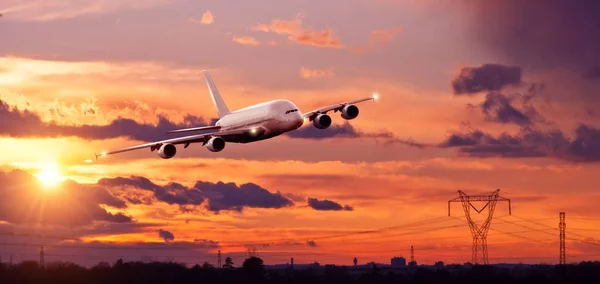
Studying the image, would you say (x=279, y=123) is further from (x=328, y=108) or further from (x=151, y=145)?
(x=151, y=145)

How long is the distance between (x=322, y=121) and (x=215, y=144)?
1833 cm

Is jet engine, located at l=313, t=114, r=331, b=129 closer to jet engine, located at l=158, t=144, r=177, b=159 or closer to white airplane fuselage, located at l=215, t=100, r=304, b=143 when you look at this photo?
white airplane fuselage, located at l=215, t=100, r=304, b=143

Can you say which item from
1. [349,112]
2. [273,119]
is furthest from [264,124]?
[349,112]

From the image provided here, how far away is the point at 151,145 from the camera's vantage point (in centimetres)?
18138

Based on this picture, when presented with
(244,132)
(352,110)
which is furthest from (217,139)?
(352,110)

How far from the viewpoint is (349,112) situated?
17738cm

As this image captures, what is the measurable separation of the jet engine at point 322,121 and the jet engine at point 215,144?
52.3ft

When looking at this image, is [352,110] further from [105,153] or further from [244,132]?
[105,153]

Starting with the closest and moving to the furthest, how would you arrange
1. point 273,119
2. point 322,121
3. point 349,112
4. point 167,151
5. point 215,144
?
point 215,144 → point 273,119 → point 322,121 → point 167,151 → point 349,112

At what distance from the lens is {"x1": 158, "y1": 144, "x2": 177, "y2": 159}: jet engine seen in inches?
6885

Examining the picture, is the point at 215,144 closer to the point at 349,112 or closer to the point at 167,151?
the point at 167,151

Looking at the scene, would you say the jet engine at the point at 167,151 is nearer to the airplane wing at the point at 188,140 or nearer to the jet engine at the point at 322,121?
the airplane wing at the point at 188,140

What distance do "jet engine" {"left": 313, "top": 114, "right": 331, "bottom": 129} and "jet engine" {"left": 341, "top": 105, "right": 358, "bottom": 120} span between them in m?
3.23

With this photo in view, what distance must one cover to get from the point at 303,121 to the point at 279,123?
4.68m
